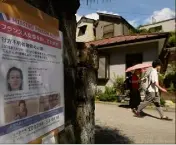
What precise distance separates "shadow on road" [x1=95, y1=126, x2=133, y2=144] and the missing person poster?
3.84 m

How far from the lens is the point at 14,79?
227 cm

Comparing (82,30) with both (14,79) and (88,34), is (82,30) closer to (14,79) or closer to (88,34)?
(88,34)

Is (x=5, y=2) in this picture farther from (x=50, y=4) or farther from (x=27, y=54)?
(x=50, y=4)

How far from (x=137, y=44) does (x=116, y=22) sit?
10.3 meters

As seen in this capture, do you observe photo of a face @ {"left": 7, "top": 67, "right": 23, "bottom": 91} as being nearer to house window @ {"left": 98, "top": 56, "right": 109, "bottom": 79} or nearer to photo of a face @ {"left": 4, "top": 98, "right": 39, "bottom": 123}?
photo of a face @ {"left": 4, "top": 98, "right": 39, "bottom": 123}

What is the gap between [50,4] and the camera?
3.10m

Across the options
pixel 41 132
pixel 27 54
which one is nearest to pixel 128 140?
pixel 41 132

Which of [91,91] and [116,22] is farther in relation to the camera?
[116,22]

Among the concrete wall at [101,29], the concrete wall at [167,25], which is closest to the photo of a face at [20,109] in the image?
the concrete wall at [101,29]

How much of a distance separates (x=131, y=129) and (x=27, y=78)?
6237 mm

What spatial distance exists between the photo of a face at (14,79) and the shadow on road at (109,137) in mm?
4322

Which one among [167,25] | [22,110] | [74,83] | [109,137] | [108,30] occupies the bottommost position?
[109,137]

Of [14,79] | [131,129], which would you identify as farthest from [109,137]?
[14,79]

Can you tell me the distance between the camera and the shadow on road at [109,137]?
22.0 ft
